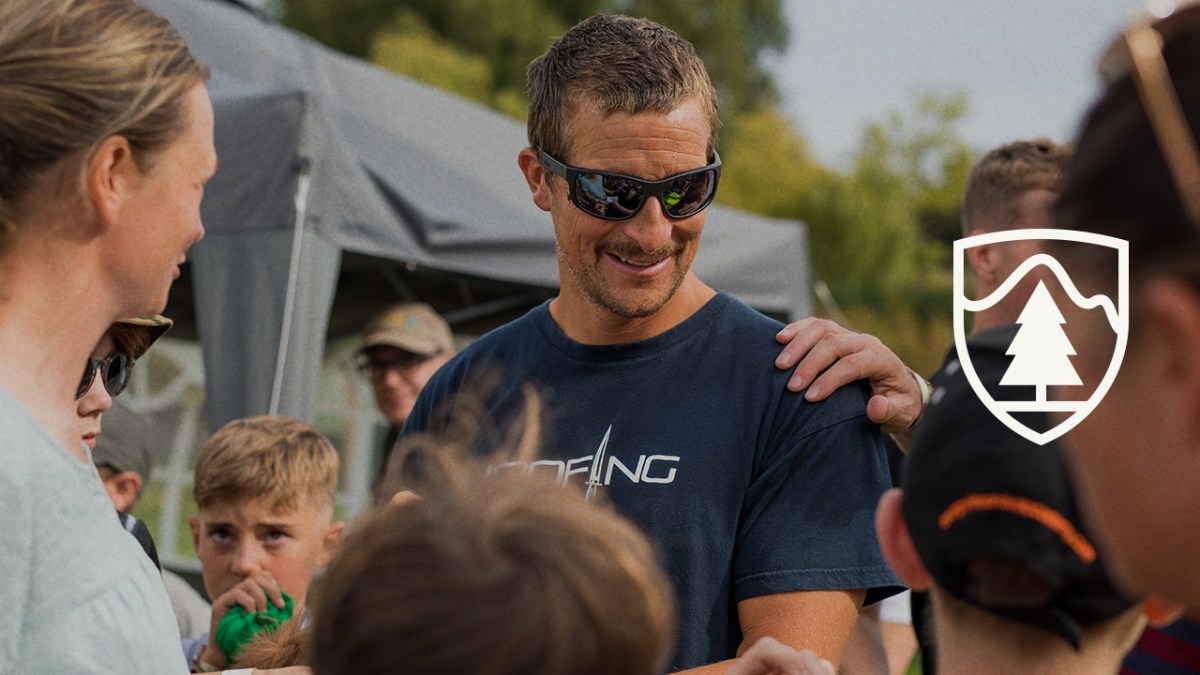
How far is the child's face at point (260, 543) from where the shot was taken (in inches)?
139

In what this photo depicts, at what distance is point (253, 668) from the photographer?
2258 mm

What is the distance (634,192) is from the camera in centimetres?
246

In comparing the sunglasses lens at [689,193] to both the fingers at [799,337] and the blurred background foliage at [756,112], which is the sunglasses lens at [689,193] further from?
the blurred background foliage at [756,112]

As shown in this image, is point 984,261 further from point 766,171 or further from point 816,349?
point 766,171

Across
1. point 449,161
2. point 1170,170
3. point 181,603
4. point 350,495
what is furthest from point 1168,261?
point 350,495

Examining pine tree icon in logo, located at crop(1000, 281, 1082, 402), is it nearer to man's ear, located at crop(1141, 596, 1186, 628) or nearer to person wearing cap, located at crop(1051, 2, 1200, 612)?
man's ear, located at crop(1141, 596, 1186, 628)

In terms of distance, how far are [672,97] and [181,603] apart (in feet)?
8.65

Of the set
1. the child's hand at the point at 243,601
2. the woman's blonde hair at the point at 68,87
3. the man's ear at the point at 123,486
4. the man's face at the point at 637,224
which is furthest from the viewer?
the man's ear at the point at 123,486

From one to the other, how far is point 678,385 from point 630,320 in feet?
0.56

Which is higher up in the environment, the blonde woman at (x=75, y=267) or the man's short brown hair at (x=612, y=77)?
the man's short brown hair at (x=612, y=77)

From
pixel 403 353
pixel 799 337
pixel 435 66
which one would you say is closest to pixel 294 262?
pixel 403 353

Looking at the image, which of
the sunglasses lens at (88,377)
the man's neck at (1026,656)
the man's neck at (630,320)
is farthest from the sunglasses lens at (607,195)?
the man's neck at (1026,656)

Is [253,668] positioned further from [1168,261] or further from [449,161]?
[449,161]

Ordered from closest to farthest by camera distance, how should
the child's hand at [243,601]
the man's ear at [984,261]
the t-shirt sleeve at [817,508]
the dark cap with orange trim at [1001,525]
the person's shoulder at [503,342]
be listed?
the dark cap with orange trim at [1001,525] < the t-shirt sleeve at [817,508] < the person's shoulder at [503,342] < the child's hand at [243,601] < the man's ear at [984,261]
